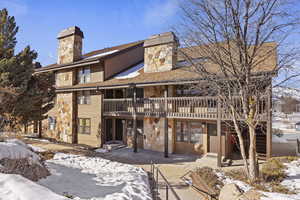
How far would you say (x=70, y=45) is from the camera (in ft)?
58.9

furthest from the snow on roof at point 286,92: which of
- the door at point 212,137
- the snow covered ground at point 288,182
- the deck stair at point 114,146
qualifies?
the deck stair at point 114,146

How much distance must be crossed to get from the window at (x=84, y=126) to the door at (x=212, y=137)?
405 inches

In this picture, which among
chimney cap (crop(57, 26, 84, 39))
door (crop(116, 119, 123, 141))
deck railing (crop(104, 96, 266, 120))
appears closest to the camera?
deck railing (crop(104, 96, 266, 120))

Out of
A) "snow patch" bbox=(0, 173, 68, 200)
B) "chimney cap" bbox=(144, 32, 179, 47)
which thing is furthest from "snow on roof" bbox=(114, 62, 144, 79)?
"snow patch" bbox=(0, 173, 68, 200)

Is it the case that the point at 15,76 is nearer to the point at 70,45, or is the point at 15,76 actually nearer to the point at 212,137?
the point at 70,45

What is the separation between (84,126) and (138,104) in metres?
5.82

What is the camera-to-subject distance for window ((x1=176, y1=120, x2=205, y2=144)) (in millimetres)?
12594

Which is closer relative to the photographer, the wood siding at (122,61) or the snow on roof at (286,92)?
the snow on roof at (286,92)

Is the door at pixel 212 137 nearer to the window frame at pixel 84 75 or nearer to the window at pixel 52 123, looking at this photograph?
the window frame at pixel 84 75

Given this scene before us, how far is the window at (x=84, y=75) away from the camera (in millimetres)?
16897

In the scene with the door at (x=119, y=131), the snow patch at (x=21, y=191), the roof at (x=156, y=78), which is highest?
the roof at (x=156, y=78)

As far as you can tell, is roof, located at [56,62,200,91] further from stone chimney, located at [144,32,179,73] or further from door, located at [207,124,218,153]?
door, located at [207,124,218,153]

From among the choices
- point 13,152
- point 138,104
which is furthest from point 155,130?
point 13,152

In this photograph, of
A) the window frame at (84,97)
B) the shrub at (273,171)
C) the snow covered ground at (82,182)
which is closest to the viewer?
the snow covered ground at (82,182)
